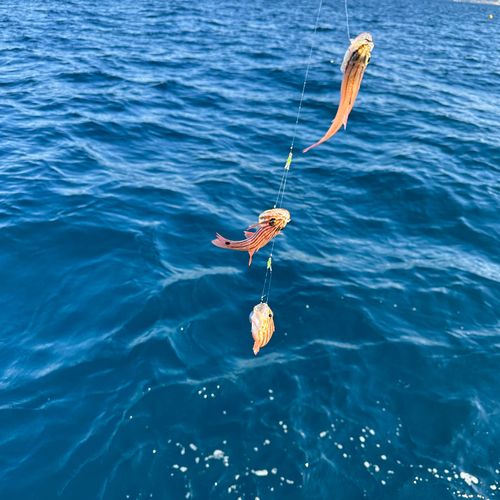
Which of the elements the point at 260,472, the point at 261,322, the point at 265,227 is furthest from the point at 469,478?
the point at 265,227

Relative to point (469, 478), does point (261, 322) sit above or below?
above

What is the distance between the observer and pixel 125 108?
750 inches

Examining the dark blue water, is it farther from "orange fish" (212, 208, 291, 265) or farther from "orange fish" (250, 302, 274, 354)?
"orange fish" (212, 208, 291, 265)

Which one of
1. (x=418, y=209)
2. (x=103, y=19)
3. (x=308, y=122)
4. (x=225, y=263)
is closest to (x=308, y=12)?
(x=103, y=19)

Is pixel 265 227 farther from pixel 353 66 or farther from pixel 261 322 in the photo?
pixel 353 66

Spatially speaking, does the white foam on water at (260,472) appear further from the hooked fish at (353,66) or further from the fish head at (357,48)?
the fish head at (357,48)

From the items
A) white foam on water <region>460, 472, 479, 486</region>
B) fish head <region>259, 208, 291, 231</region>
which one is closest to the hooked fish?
fish head <region>259, 208, 291, 231</region>

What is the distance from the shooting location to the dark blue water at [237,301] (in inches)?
285

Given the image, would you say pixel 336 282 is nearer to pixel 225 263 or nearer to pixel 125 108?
pixel 225 263

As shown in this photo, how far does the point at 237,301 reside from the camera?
32.9ft

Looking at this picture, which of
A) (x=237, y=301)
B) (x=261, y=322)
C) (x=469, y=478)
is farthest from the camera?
(x=237, y=301)

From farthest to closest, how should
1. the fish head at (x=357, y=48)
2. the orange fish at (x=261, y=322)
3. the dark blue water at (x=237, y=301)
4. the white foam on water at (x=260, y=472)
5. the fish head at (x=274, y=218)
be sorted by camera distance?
the dark blue water at (x=237, y=301), the white foam on water at (x=260, y=472), the orange fish at (x=261, y=322), the fish head at (x=274, y=218), the fish head at (x=357, y=48)

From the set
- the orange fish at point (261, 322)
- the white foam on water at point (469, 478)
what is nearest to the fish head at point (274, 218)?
the orange fish at point (261, 322)

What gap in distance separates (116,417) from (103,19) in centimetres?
3664
